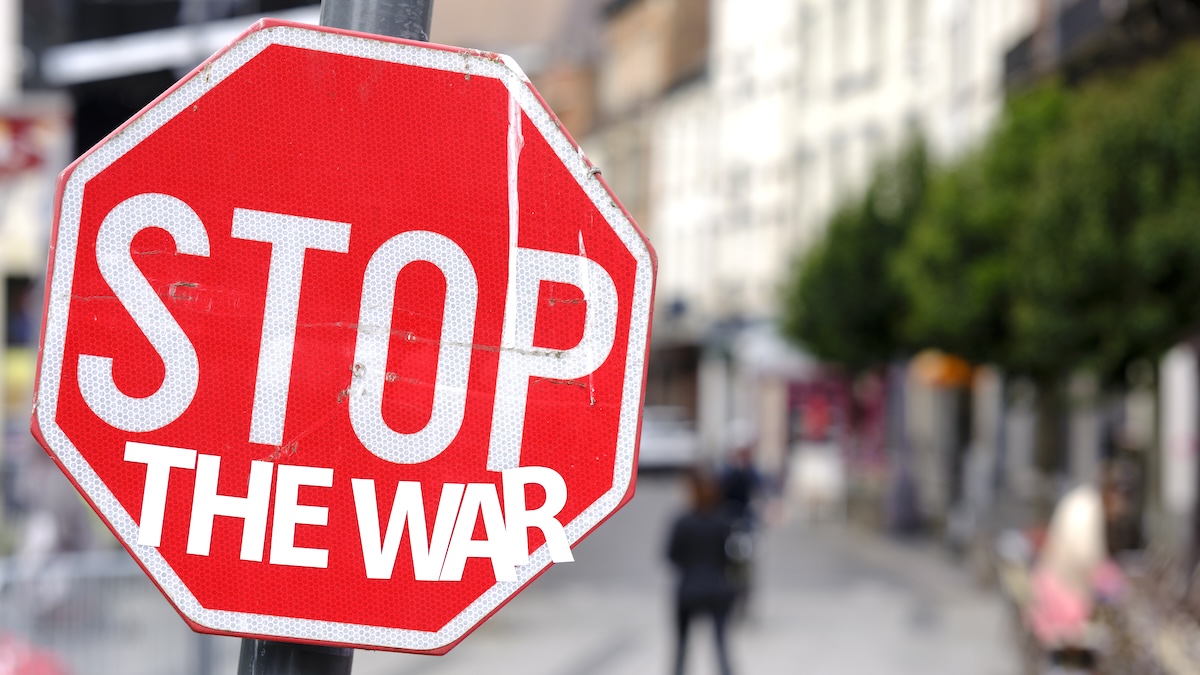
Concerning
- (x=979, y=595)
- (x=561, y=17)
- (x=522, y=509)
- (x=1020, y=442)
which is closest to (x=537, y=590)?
(x=979, y=595)

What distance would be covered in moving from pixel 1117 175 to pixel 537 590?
721 centimetres

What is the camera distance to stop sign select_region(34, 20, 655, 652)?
6.15 ft

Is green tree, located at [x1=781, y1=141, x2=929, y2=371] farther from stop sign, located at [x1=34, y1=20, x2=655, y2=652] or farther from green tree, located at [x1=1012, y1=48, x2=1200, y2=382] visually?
stop sign, located at [x1=34, y1=20, x2=655, y2=652]

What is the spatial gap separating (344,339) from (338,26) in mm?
394

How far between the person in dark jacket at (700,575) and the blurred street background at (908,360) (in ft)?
1.27

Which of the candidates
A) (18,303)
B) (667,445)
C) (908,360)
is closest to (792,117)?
(667,445)

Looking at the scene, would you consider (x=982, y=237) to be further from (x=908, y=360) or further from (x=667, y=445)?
(x=667, y=445)

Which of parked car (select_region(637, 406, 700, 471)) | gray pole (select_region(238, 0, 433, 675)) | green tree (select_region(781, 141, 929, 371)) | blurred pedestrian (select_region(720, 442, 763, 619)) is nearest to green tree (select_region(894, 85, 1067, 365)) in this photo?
blurred pedestrian (select_region(720, 442, 763, 619))

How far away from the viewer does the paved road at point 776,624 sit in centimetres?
1253

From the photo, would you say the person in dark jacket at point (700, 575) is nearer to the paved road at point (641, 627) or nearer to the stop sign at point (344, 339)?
the paved road at point (641, 627)

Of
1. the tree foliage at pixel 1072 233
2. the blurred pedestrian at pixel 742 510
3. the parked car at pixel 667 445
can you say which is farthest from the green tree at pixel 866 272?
the parked car at pixel 667 445

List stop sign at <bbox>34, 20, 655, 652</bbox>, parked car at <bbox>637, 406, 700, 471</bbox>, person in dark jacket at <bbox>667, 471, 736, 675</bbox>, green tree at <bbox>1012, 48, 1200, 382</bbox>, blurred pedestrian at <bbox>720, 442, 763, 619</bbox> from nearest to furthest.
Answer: stop sign at <bbox>34, 20, 655, 652</bbox>, person in dark jacket at <bbox>667, 471, 736, 675</bbox>, green tree at <bbox>1012, 48, 1200, 382</bbox>, blurred pedestrian at <bbox>720, 442, 763, 619</bbox>, parked car at <bbox>637, 406, 700, 471</bbox>

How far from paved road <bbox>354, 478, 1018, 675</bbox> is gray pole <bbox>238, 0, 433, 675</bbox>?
968 cm

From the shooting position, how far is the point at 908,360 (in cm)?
2697
